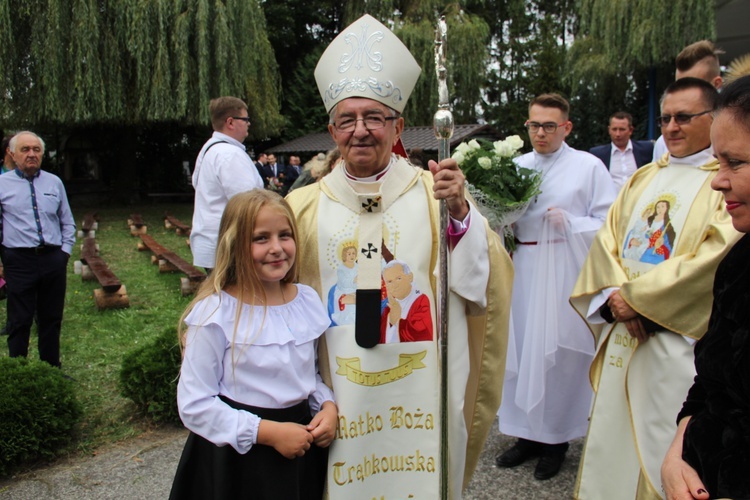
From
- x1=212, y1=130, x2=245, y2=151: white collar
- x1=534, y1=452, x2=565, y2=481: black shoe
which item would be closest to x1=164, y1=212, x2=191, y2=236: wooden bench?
x1=212, y1=130, x2=245, y2=151: white collar

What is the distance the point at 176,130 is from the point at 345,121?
77.4 feet

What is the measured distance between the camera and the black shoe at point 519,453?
12.6ft

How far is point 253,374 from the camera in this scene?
206cm

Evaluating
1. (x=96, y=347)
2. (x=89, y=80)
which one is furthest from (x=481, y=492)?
(x=89, y=80)

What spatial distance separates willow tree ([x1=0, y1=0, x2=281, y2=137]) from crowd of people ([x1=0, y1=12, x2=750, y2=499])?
47.0 ft

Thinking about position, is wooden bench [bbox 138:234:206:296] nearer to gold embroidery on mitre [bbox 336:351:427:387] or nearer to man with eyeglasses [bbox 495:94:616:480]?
man with eyeglasses [bbox 495:94:616:480]

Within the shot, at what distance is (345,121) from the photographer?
2.35m

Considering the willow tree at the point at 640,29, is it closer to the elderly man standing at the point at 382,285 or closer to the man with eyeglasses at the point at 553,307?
the man with eyeglasses at the point at 553,307

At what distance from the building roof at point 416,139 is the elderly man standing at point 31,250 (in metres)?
10.4

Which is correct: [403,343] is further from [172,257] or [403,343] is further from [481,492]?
[172,257]

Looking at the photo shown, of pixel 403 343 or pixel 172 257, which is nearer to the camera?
pixel 403 343

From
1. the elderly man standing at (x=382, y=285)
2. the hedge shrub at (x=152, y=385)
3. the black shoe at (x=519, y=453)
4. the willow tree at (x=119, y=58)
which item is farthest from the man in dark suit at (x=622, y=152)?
the willow tree at (x=119, y=58)

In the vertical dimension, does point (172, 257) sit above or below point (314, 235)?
below

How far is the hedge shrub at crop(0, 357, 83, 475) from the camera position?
12.6 ft
